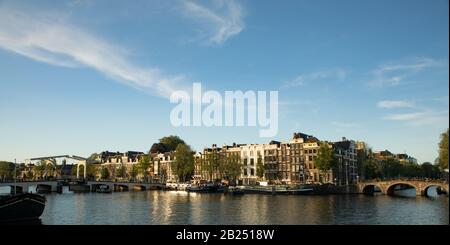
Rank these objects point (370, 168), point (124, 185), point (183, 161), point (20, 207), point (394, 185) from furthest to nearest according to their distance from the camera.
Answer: point (183, 161) → point (124, 185) → point (370, 168) → point (394, 185) → point (20, 207)

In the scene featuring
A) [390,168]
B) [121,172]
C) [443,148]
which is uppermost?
[443,148]

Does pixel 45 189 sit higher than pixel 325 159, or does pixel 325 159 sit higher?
pixel 325 159

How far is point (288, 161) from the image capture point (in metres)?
78.4

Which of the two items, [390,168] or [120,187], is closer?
[120,187]

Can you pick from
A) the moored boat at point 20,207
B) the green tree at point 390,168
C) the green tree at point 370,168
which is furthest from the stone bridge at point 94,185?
the green tree at point 390,168

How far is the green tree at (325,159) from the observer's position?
67.8 metres

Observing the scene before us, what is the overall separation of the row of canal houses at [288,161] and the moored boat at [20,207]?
5282 cm

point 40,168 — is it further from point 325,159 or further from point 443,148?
point 443,148

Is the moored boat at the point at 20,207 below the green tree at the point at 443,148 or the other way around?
below

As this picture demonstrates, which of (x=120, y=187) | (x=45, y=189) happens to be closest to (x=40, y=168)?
(x=120, y=187)

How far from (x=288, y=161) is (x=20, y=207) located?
56632 mm

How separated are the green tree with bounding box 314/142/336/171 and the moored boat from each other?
4696 centimetres

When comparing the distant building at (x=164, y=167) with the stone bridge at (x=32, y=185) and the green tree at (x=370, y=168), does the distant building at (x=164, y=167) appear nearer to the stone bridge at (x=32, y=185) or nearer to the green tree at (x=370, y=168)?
the stone bridge at (x=32, y=185)
